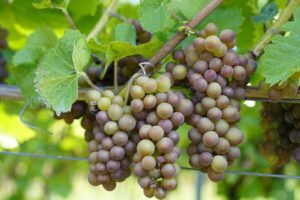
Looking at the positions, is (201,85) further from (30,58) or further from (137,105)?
(30,58)

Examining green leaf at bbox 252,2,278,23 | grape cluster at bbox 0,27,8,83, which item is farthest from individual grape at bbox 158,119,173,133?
grape cluster at bbox 0,27,8,83

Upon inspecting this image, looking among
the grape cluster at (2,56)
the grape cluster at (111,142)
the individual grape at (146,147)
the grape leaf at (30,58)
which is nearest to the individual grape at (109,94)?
the grape cluster at (111,142)

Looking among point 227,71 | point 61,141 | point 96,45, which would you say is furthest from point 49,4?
point 61,141

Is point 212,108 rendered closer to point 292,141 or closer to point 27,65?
point 292,141

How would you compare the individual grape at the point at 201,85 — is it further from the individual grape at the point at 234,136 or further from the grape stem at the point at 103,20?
the grape stem at the point at 103,20

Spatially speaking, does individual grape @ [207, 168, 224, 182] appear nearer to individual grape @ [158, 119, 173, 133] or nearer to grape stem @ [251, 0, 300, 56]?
individual grape @ [158, 119, 173, 133]
